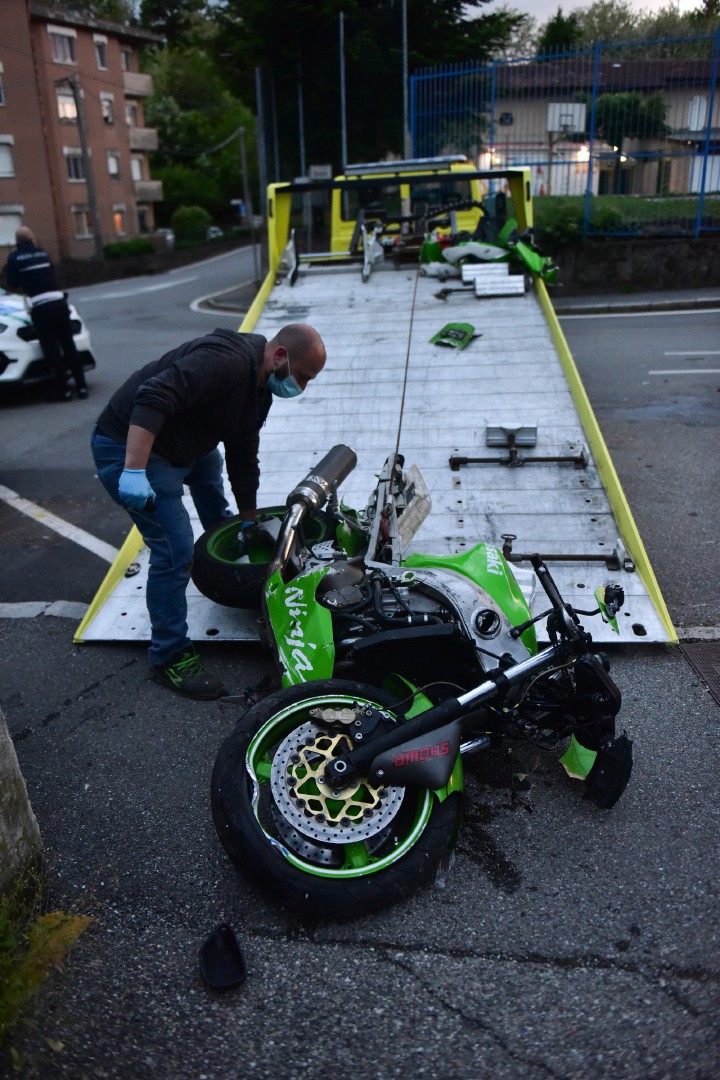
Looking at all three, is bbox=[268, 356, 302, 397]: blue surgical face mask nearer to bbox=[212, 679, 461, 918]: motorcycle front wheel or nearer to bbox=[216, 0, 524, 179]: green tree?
bbox=[212, 679, 461, 918]: motorcycle front wheel

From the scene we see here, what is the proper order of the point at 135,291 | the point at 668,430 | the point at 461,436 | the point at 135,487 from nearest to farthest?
the point at 135,487 → the point at 461,436 → the point at 668,430 → the point at 135,291

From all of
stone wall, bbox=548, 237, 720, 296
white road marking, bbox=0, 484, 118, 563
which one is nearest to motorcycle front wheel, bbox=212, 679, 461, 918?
white road marking, bbox=0, 484, 118, 563

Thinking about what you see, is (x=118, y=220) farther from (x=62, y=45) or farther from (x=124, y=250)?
(x=124, y=250)

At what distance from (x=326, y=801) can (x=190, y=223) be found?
52309 mm

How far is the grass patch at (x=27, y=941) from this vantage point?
2500 mm

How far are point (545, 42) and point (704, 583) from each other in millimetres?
38711

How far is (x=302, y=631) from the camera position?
3.31 m

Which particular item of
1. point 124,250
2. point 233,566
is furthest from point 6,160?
point 233,566

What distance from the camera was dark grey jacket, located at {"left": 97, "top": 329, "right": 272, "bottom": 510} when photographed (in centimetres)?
368

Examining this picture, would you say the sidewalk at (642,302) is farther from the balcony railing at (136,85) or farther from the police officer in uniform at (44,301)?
the balcony railing at (136,85)

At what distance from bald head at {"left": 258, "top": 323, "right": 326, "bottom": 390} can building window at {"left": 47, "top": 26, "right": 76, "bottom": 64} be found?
1697 inches

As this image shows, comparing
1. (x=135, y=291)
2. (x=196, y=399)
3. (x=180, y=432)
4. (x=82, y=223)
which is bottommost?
(x=135, y=291)

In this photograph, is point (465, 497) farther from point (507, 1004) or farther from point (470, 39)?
point (470, 39)

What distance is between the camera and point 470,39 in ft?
77.8
